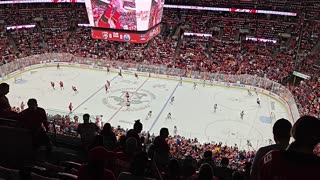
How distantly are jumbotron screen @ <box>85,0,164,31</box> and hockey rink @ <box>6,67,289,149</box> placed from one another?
5.36 m

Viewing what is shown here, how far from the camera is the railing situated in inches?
1014

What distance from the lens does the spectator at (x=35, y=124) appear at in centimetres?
498

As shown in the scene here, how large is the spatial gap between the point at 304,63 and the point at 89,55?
20.6m

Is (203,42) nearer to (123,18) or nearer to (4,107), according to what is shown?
(123,18)

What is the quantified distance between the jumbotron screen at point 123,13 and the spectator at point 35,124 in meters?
18.5

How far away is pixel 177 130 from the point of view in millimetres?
19969

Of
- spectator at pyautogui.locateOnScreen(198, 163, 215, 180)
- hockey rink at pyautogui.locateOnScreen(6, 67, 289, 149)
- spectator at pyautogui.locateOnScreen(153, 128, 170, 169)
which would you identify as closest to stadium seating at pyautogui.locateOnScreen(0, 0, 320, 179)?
hockey rink at pyautogui.locateOnScreen(6, 67, 289, 149)

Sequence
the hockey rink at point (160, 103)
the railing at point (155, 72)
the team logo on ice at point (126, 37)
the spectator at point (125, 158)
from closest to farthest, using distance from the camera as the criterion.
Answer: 1. the spectator at point (125, 158)
2. the hockey rink at point (160, 103)
3. the team logo on ice at point (126, 37)
4. the railing at point (155, 72)

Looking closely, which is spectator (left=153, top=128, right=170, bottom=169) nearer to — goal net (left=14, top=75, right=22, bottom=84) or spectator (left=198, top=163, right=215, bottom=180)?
spectator (left=198, top=163, right=215, bottom=180)

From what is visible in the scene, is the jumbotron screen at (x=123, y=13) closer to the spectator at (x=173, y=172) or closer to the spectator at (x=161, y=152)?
the spectator at (x=161, y=152)

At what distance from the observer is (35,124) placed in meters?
5.12

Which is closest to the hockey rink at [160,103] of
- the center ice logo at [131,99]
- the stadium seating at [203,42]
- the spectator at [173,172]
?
the center ice logo at [131,99]

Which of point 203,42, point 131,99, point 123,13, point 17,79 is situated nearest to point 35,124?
point 123,13

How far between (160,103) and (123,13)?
7.05m
